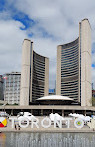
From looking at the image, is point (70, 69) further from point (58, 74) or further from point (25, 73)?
point (25, 73)

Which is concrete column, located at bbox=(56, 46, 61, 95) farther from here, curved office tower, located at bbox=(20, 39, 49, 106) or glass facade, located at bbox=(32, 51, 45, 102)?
glass facade, located at bbox=(32, 51, 45, 102)

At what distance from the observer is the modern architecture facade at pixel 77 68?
121588mm

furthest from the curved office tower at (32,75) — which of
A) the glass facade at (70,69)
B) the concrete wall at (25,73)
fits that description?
the glass facade at (70,69)

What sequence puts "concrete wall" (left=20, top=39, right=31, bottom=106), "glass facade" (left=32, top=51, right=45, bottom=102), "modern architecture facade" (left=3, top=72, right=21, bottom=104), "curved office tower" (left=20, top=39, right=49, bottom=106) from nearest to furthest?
"concrete wall" (left=20, top=39, right=31, bottom=106) → "curved office tower" (left=20, top=39, right=49, bottom=106) → "glass facade" (left=32, top=51, right=45, bottom=102) → "modern architecture facade" (left=3, top=72, right=21, bottom=104)

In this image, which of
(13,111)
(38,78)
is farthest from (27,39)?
(13,111)

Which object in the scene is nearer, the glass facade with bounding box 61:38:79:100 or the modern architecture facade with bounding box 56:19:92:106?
the modern architecture facade with bounding box 56:19:92:106

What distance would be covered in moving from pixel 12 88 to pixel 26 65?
2579 inches

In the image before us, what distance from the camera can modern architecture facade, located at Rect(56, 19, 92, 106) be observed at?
4787 inches

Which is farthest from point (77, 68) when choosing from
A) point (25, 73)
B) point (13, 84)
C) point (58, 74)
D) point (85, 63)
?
point (13, 84)

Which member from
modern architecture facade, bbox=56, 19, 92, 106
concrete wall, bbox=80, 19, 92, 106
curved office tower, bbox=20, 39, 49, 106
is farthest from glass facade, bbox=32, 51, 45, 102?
concrete wall, bbox=80, 19, 92, 106

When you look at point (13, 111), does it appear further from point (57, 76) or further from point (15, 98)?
point (15, 98)

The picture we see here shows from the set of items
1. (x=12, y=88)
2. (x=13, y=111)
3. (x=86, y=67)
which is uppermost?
(x=86, y=67)

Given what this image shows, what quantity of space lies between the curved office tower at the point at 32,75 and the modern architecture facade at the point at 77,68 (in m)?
13.0

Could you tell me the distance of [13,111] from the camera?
101250 millimetres
